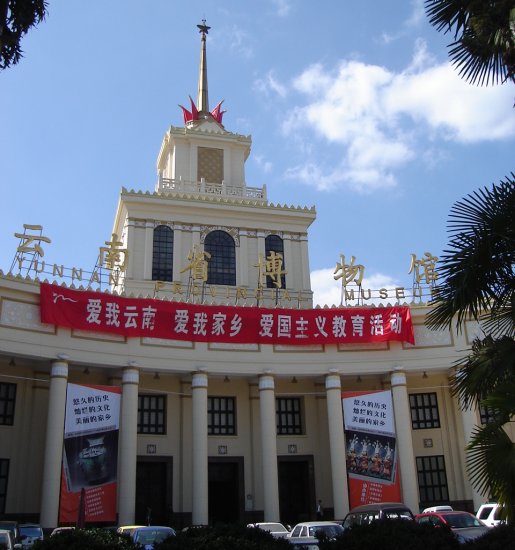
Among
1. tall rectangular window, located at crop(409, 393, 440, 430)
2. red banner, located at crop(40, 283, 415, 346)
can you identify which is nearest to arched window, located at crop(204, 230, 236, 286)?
red banner, located at crop(40, 283, 415, 346)

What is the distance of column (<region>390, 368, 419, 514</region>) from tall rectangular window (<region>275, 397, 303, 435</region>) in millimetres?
5160

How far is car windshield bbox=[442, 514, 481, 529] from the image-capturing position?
59.3ft

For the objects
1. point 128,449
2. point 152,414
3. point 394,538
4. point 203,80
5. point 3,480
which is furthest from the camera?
point 203,80

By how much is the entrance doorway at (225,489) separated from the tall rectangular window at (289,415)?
2624mm

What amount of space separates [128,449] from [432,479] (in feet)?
47.0

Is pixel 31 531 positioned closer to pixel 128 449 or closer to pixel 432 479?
pixel 128 449

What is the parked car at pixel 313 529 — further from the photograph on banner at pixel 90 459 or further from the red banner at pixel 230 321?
the red banner at pixel 230 321

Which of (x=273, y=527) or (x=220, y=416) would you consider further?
(x=220, y=416)

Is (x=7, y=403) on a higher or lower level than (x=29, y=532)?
higher

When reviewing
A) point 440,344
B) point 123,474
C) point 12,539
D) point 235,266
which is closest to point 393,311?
point 440,344

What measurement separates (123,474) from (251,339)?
784cm

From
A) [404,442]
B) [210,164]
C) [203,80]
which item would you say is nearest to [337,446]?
[404,442]

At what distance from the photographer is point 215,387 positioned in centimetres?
3169

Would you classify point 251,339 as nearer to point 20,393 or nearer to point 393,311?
point 393,311
